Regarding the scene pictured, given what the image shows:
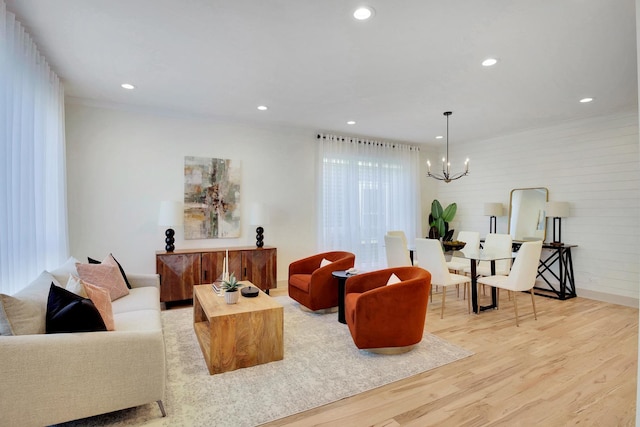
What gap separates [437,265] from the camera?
4.05 m

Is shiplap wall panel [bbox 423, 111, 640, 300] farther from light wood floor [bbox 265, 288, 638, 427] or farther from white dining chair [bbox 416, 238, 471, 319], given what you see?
white dining chair [bbox 416, 238, 471, 319]

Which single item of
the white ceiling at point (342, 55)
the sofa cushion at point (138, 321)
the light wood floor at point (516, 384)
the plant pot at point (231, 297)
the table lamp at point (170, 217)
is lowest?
the light wood floor at point (516, 384)

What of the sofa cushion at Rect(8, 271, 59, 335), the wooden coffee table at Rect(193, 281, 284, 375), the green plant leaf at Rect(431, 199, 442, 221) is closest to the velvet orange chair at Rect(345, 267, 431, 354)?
the wooden coffee table at Rect(193, 281, 284, 375)

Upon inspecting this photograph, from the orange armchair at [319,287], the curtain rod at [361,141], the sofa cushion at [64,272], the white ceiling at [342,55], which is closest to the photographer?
the white ceiling at [342,55]

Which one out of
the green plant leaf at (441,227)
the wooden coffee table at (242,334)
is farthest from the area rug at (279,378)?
the green plant leaf at (441,227)

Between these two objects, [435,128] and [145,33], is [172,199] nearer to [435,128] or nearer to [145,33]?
[145,33]

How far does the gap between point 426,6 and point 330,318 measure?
10.6 feet

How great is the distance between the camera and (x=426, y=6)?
88.1 inches

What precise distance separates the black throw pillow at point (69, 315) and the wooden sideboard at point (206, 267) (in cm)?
233

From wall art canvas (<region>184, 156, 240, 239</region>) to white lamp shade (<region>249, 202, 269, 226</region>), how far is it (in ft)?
1.02

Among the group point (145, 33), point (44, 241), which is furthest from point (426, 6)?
point (44, 241)

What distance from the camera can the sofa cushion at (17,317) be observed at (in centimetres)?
176

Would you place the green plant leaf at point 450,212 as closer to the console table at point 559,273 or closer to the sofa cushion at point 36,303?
the console table at point 559,273

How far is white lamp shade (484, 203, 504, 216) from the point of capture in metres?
5.84
